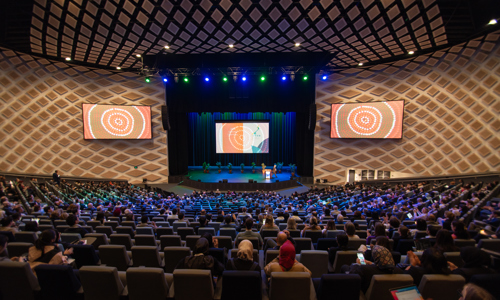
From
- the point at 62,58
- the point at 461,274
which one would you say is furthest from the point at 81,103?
the point at 461,274

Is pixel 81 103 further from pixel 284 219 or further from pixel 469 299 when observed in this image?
pixel 469 299

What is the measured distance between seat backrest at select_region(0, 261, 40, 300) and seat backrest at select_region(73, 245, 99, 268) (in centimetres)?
75

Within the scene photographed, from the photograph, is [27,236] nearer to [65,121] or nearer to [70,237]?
[70,237]

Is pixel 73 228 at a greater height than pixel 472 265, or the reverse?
pixel 472 265

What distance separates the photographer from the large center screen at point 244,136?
75.7ft

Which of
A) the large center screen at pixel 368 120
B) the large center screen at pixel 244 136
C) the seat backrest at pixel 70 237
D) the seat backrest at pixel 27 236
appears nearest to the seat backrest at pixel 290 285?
the seat backrest at pixel 70 237

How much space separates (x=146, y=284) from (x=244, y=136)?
67.2ft

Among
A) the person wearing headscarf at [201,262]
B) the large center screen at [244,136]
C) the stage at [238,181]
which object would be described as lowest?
the stage at [238,181]

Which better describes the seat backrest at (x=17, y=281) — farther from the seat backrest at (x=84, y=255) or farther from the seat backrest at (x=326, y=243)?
the seat backrest at (x=326, y=243)

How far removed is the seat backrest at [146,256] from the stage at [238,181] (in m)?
15.0

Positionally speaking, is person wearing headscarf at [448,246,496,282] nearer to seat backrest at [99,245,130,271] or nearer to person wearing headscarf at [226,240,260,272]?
person wearing headscarf at [226,240,260,272]

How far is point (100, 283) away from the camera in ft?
9.42

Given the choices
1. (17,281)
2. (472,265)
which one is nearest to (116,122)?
(17,281)

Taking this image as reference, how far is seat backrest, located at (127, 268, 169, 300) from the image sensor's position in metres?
2.81
